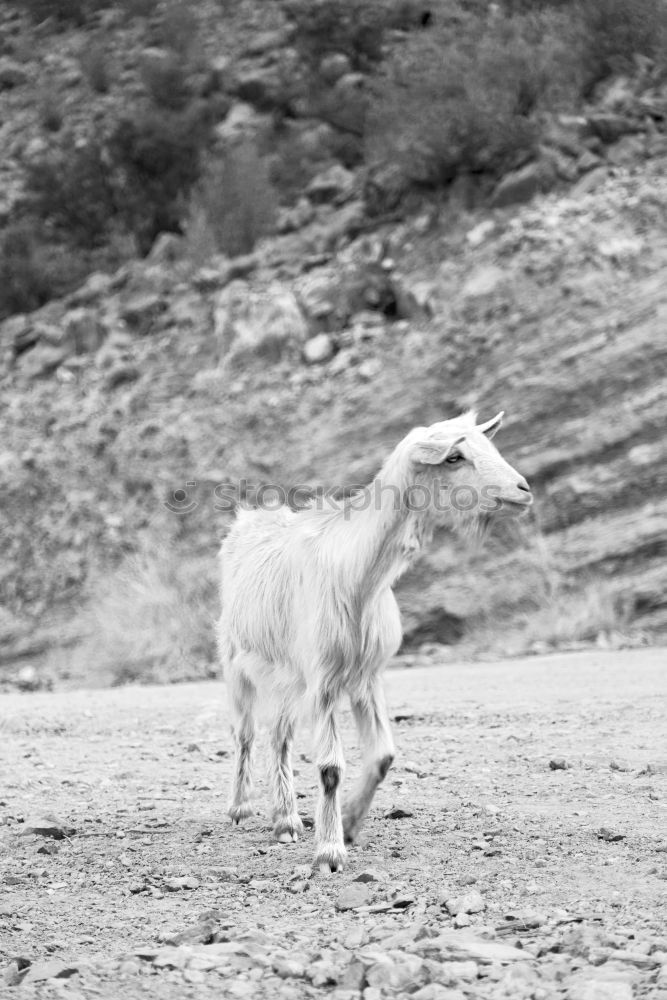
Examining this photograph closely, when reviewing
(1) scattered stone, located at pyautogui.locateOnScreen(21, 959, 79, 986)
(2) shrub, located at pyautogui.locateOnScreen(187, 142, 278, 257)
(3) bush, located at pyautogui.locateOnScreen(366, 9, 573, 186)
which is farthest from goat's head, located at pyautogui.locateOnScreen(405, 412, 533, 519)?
(2) shrub, located at pyautogui.locateOnScreen(187, 142, 278, 257)

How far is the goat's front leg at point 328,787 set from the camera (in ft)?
18.5

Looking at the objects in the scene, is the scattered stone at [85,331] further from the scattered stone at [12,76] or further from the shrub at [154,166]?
the scattered stone at [12,76]

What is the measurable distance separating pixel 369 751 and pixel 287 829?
0.72m

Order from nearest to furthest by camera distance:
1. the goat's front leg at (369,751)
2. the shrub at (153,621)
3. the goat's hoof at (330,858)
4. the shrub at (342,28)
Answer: the goat's hoof at (330,858), the goat's front leg at (369,751), the shrub at (153,621), the shrub at (342,28)

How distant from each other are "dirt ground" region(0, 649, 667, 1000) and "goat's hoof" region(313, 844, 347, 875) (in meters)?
0.10

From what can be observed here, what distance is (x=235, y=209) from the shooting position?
22.8 metres

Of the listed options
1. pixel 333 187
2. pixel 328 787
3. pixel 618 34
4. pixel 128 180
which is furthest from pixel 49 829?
pixel 128 180

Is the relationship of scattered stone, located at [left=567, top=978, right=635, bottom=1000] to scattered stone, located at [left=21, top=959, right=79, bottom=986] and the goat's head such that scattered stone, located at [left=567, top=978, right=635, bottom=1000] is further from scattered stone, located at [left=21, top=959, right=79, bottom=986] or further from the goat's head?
the goat's head

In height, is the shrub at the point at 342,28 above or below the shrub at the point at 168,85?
above

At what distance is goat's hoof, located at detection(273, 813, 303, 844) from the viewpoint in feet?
20.6

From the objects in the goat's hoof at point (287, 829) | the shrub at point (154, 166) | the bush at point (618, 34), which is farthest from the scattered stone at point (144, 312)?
the goat's hoof at point (287, 829)

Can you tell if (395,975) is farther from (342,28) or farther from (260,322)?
(342,28)

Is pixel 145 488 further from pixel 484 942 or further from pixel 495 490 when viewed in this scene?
pixel 484 942

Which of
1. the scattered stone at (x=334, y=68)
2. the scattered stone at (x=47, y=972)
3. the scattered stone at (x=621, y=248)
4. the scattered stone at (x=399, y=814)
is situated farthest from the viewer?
the scattered stone at (x=334, y=68)
